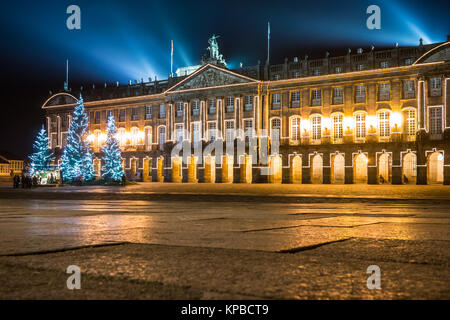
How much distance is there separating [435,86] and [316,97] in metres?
11.3

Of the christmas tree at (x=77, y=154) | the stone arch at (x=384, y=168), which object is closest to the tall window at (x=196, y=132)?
the christmas tree at (x=77, y=154)

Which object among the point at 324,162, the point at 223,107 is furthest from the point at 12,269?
the point at 223,107

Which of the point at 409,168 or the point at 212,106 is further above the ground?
the point at 212,106

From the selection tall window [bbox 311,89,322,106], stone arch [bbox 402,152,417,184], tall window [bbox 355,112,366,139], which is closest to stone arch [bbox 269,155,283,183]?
tall window [bbox 311,89,322,106]

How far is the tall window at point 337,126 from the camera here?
47.8 m

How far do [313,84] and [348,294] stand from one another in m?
47.9

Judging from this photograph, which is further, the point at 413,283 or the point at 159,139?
the point at 159,139

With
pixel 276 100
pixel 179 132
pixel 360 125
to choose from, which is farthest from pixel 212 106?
pixel 360 125

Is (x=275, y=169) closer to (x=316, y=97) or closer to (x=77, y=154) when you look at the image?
(x=316, y=97)

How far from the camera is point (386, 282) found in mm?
2549

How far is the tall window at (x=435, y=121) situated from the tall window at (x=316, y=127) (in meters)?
10.6

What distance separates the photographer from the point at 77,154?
166 feet

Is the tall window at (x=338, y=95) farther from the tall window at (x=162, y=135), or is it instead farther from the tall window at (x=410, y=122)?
the tall window at (x=162, y=135)
